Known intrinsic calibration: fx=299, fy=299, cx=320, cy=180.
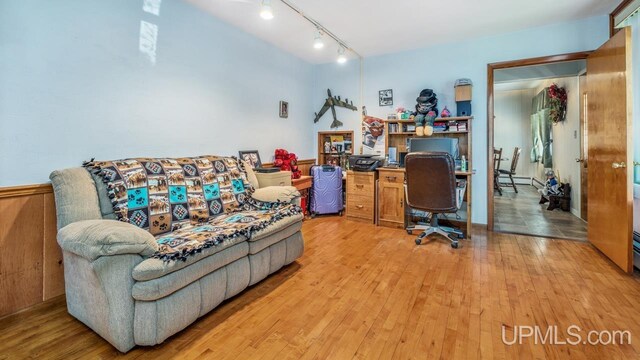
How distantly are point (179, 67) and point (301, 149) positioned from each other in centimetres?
239

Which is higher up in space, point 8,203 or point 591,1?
point 591,1

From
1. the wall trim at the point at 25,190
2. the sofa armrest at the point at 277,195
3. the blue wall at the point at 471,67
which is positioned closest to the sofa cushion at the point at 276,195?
the sofa armrest at the point at 277,195

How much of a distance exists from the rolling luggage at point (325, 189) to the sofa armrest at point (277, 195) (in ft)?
5.30

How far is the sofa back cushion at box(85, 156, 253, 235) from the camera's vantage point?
208cm

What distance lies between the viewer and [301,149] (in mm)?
4965

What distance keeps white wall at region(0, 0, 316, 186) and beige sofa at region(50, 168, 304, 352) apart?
36 centimetres

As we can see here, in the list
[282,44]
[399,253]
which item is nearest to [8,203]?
[399,253]

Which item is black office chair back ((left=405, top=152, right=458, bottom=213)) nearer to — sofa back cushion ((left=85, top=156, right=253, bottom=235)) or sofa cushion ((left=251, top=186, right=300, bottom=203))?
sofa cushion ((left=251, top=186, right=300, bottom=203))

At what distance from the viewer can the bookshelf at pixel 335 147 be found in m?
5.03

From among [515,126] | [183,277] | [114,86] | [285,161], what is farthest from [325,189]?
[515,126]

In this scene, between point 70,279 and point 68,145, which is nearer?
point 70,279

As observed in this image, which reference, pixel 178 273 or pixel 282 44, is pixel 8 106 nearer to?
pixel 178 273
